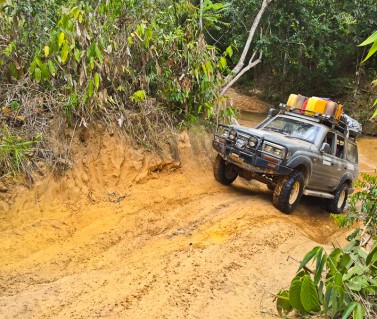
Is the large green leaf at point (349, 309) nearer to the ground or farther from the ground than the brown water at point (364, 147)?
farther from the ground

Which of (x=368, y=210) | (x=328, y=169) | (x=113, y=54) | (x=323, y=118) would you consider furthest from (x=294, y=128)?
(x=368, y=210)

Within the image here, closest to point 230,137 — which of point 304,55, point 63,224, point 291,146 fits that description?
point 291,146

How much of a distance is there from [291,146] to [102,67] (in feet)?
12.1

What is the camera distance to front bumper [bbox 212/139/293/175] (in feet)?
25.1

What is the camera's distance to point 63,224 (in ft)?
21.1

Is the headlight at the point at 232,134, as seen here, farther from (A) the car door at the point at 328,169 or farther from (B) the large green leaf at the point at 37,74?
(B) the large green leaf at the point at 37,74

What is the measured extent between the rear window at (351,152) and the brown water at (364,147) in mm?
6068

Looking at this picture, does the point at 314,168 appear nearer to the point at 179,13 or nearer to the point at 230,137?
the point at 230,137

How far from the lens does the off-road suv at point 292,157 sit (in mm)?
7805

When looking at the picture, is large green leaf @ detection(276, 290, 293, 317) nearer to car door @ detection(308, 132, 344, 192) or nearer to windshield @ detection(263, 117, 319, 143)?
car door @ detection(308, 132, 344, 192)

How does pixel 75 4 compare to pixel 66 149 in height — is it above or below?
above

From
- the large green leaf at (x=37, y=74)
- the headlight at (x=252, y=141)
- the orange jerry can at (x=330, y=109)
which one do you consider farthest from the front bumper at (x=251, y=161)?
the large green leaf at (x=37, y=74)

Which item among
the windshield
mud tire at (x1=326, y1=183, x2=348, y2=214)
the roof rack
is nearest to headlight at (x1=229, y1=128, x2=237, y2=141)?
the windshield

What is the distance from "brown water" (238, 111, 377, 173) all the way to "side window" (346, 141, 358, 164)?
19.9 ft
